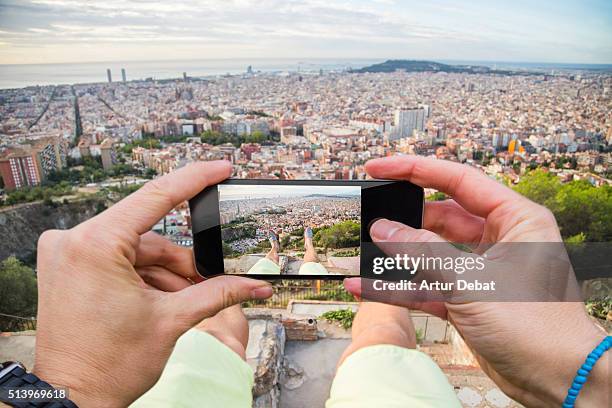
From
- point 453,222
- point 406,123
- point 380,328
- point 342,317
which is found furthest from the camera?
point 406,123

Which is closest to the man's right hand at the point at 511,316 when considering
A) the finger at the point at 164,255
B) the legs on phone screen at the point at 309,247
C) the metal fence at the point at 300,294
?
the legs on phone screen at the point at 309,247

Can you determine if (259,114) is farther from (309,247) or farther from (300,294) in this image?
(309,247)

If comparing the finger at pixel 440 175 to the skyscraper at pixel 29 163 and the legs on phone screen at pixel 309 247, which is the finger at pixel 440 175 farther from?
the skyscraper at pixel 29 163

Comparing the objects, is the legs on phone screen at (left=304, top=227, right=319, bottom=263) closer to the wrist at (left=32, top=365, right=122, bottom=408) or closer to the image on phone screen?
the image on phone screen

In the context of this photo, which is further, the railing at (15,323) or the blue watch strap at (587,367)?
the railing at (15,323)

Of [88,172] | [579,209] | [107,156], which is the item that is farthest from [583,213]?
[107,156]
